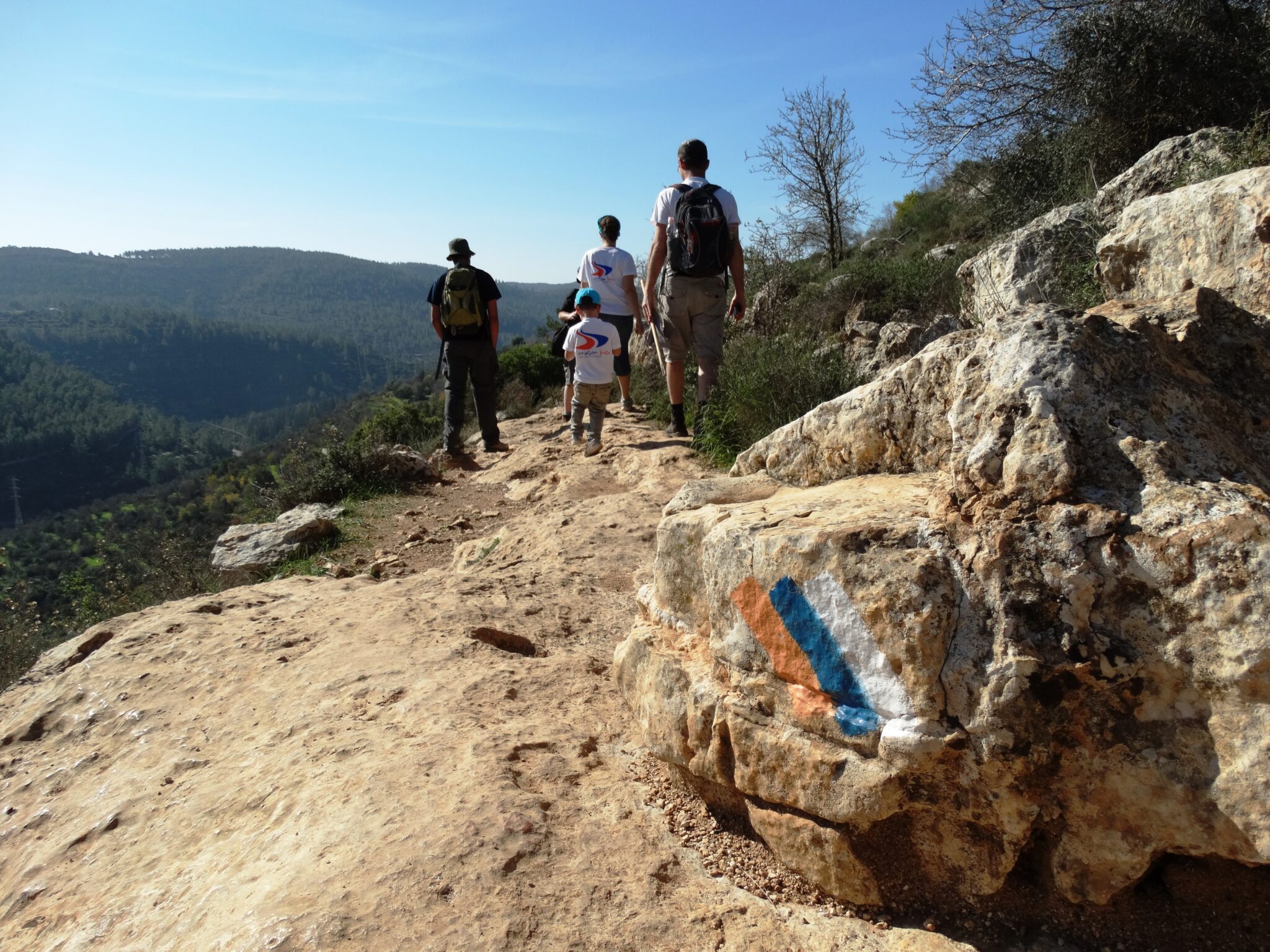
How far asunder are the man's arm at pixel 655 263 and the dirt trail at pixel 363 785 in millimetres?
2305

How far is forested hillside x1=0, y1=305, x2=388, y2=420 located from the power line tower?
32.1 m

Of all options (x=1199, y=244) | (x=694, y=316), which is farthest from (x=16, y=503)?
(x=1199, y=244)

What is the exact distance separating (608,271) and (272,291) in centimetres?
14992

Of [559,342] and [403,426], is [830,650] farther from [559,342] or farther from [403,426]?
[403,426]

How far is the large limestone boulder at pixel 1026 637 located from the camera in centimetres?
134

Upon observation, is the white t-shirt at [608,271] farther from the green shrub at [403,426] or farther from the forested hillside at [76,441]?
the forested hillside at [76,441]

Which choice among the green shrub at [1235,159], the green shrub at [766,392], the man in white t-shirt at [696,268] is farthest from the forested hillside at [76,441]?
the green shrub at [1235,159]

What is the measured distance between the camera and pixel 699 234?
17.0ft

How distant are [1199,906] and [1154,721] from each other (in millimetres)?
420

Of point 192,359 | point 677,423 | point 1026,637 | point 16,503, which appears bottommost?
point 16,503

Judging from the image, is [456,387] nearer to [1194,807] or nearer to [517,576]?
[517,576]

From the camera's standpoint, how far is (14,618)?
6.67 metres

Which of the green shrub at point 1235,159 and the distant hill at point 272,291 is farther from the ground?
the distant hill at point 272,291

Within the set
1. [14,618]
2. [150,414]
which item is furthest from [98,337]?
[14,618]
